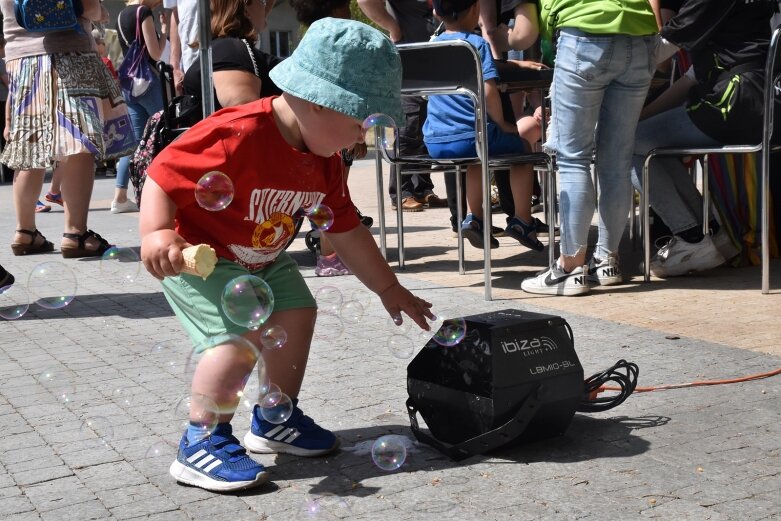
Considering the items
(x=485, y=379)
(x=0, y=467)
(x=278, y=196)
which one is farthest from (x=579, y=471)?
(x=0, y=467)

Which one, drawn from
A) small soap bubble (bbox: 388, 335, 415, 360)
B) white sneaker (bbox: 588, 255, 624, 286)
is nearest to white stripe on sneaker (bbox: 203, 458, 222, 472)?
small soap bubble (bbox: 388, 335, 415, 360)

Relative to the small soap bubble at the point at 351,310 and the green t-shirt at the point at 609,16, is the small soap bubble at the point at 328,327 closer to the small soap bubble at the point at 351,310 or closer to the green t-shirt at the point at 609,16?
the small soap bubble at the point at 351,310

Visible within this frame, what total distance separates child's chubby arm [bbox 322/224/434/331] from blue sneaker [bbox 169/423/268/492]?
64cm

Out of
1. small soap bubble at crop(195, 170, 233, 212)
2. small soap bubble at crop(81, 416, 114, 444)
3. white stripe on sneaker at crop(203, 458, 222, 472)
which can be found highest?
small soap bubble at crop(195, 170, 233, 212)

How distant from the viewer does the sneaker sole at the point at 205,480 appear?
298cm

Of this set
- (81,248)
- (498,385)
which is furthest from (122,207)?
(498,385)

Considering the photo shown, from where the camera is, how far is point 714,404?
12.0 feet

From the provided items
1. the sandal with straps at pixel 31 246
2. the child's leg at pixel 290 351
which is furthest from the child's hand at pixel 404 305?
the sandal with straps at pixel 31 246

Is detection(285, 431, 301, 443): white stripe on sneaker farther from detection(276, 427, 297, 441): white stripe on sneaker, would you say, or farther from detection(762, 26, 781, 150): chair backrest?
detection(762, 26, 781, 150): chair backrest

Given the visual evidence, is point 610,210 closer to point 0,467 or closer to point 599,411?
point 599,411

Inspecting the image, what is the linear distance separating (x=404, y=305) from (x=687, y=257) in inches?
121

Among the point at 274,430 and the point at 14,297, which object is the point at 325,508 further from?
the point at 14,297

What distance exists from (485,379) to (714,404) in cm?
95

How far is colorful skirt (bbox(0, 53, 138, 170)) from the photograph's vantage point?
281 inches
